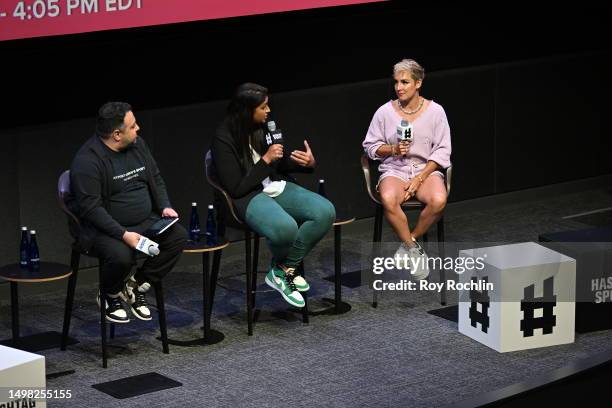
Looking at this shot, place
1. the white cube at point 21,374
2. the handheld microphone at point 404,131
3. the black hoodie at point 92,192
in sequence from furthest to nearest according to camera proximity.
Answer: the handheld microphone at point 404,131
the black hoodie at point 92,192
the white cube at point 21,374

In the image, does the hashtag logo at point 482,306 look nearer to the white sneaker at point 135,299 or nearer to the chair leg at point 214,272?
the chair leg at point 214,272

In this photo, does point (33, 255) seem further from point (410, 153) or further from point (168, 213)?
point (410, 153)

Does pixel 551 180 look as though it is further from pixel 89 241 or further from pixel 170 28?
pixel 89 241

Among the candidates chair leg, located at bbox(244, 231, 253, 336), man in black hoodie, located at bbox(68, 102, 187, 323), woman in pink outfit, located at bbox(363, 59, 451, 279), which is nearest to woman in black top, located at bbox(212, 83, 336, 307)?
chair leg, located at bbox(244, 231, 253, 336)

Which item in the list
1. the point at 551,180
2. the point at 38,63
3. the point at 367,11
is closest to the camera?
the point at 38,63

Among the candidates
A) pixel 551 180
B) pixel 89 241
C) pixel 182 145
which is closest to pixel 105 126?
pixel 89 241

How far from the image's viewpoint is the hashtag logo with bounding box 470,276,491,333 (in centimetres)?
647

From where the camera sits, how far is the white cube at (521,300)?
6371 millimetres

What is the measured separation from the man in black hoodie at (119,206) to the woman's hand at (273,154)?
562 millimetres

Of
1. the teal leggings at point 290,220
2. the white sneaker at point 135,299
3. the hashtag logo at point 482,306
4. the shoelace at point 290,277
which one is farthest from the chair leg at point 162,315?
the hashtag logo at point 482,306

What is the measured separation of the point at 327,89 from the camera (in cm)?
838

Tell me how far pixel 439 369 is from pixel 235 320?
1.27 metres

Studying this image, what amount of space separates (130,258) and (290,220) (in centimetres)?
92

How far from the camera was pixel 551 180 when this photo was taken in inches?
381
